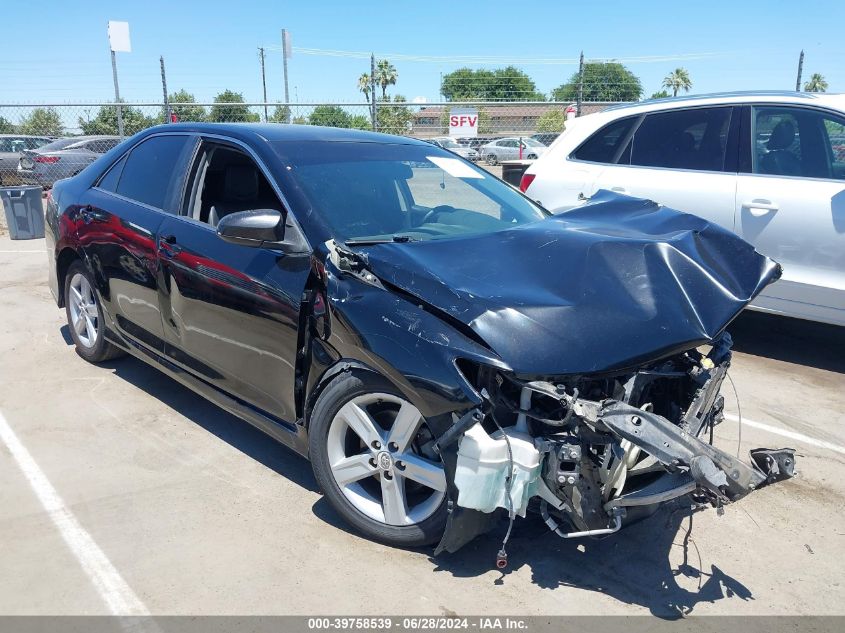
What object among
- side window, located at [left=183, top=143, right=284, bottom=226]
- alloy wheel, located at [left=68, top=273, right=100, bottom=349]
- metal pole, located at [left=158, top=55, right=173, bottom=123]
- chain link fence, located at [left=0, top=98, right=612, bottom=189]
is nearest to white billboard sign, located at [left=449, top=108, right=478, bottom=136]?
chain link fence, located at [left=0, top=98, right=612, bottom=189]

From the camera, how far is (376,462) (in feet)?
9.82

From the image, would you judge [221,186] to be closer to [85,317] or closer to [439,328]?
[85,317]

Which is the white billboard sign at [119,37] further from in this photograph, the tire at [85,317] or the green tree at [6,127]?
the tire at [85,317]

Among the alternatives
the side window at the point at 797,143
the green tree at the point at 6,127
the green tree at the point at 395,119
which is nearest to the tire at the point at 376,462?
the side window at the point at 797,143

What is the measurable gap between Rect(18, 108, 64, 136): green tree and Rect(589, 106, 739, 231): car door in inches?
575

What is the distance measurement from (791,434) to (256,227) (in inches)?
132

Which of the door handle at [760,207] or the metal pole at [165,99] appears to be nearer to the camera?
the door handle at [760,207]

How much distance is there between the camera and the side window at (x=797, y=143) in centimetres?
519

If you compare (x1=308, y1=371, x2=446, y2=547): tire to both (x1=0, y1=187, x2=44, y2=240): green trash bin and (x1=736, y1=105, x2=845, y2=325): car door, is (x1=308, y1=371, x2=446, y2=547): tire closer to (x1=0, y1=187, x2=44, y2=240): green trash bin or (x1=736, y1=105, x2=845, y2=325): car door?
(x1=736, y1=105, x2=845, y2=325): car door

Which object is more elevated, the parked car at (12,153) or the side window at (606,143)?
the side window at (606,143)

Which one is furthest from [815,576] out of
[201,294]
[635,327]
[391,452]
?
[201,294]

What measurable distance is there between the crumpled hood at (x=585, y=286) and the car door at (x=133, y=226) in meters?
1.80

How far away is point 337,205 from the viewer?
349 cm

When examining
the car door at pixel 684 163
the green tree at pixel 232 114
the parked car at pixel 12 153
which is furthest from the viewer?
the parked car at pixel 12 153
